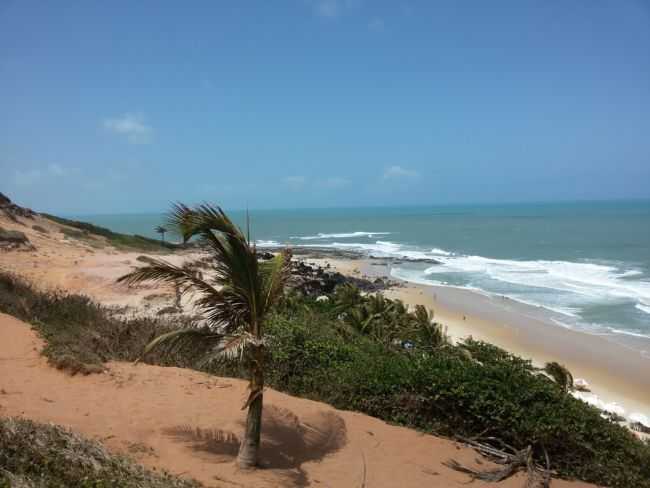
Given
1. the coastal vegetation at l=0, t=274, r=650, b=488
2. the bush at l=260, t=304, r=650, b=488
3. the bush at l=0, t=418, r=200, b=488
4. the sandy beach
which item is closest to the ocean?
the coastal vegetation at l=0, t=274, r=650, b=488

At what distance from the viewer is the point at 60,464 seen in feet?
13.2

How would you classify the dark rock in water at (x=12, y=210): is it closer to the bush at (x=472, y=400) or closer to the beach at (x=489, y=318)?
the beach at (x=489, y=318)

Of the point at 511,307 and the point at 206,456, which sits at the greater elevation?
the point at 206,456

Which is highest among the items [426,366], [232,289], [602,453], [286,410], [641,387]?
[232,289]

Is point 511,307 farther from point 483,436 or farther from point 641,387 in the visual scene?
point 483,436

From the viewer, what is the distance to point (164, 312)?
52.2 feet

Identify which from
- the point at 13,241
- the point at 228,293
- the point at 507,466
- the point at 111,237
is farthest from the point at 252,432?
the point at 111,237

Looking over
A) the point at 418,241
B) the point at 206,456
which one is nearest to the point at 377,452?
the point at 206,456

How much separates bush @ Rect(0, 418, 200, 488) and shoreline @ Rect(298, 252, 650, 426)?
45.0ft

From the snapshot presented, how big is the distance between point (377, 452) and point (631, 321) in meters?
20.9

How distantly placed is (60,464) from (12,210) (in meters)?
38.1

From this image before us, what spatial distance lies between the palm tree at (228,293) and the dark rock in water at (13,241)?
23202 millimetres

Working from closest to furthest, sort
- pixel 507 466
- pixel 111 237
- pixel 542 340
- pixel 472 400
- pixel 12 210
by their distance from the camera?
pixel 507 466 < pixel 472 400 < pixel 542 340 < pixel 12 210 < pixel 111 237

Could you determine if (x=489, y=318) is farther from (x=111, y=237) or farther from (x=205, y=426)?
(x=111, y=237)
